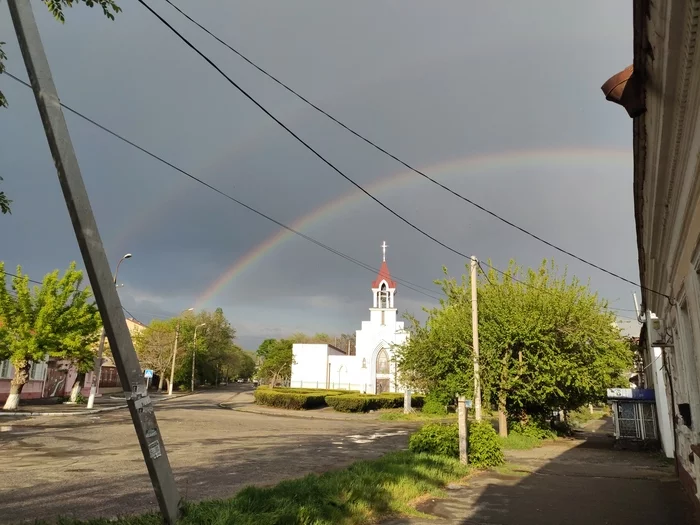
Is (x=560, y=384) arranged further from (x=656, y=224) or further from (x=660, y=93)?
(x=660, y=93)

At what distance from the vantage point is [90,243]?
3971mm

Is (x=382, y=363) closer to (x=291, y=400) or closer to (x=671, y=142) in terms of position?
(x=291, y=400)

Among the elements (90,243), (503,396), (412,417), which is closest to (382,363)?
Result: (412,417)

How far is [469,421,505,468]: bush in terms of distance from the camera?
12867 mm

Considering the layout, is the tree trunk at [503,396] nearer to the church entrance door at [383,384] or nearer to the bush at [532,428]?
the bush at [532,428]

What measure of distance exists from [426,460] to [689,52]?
10.0 m

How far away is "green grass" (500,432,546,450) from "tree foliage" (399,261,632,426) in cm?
117

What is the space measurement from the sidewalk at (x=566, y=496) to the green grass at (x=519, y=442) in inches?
121

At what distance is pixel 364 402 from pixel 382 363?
19.0 m

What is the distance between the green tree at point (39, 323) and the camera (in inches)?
1077

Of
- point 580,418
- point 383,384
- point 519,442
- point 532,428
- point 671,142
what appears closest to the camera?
point 671,142

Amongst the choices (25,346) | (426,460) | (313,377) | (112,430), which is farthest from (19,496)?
(313,377)

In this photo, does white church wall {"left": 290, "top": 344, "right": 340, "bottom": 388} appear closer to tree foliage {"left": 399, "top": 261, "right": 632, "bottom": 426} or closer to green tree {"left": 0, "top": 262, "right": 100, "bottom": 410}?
green tree {"left": 0, "top": 262, "right": 100, "bottom": 410}

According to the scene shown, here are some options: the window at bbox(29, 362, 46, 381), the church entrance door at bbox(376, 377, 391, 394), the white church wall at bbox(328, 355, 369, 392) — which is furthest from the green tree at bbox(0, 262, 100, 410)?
the white church wall at bbox(328, 355, 369, 392)
